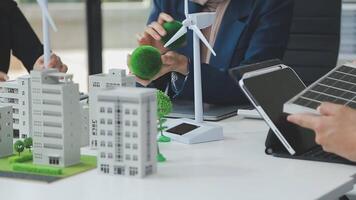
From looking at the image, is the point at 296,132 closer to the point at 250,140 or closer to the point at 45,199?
the point at 250,140

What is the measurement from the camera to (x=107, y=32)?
16.4ft

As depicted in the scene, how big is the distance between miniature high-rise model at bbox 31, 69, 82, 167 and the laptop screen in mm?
397

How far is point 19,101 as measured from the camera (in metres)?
Answer: 1.58

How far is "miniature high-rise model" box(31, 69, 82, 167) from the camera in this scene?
1355 mm

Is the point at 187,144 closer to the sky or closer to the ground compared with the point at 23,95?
closer to the ground

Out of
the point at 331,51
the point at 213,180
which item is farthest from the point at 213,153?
the point at 331,51

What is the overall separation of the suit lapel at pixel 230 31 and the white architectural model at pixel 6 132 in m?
1.03

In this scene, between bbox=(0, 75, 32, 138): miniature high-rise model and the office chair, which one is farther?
the office chair

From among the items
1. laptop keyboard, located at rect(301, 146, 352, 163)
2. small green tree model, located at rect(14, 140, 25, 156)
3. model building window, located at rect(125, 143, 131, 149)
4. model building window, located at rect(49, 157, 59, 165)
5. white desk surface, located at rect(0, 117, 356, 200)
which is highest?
model building window, located at rect(125, 143, 131, 149)

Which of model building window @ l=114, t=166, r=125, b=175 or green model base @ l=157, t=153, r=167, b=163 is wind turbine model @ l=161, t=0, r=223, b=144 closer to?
green model base @ l=157, t=153, r=167, b=163

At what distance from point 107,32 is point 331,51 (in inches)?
100

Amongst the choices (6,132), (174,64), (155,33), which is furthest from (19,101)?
(174,64)

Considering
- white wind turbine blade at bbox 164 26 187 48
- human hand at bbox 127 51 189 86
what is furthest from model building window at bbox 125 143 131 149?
human hand at bbox 127 51 189 86

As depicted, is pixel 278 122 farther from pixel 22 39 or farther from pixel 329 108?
pixel 22 39
